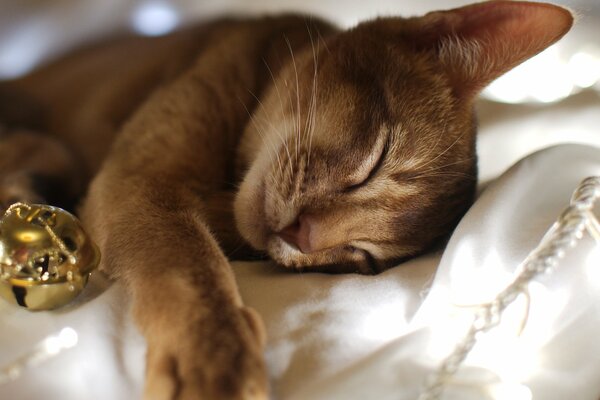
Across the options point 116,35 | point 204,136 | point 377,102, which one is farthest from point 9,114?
point 377,102

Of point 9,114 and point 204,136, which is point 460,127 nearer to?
point 204,136

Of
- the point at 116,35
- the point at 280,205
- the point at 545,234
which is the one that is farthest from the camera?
the point at 116,35

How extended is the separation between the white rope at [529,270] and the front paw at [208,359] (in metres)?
0.25

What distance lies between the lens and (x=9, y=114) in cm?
179

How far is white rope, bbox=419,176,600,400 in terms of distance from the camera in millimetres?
796

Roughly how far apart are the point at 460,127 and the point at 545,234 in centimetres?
36

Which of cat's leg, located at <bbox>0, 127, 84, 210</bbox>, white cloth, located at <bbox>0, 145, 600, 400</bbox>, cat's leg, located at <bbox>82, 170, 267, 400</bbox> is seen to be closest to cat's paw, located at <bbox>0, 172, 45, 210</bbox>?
cat's leg, located at <bbox>0, 127, 84, 210</bbox>

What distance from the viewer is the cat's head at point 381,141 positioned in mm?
1097

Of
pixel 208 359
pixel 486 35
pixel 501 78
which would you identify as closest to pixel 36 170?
pixel 208 359

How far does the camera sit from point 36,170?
4.89ft

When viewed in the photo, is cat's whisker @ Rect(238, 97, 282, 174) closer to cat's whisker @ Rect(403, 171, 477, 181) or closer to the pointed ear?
cat's whisker @ Rect(403, 171, 477, 181)

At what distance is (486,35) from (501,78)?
651 mm

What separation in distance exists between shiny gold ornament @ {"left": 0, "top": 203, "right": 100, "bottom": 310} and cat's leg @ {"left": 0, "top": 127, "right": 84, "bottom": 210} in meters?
0.46

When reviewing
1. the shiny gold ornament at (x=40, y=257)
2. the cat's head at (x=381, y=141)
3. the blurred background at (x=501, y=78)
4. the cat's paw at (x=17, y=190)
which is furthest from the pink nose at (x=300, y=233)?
the blurred background at (x=501, y=78)
